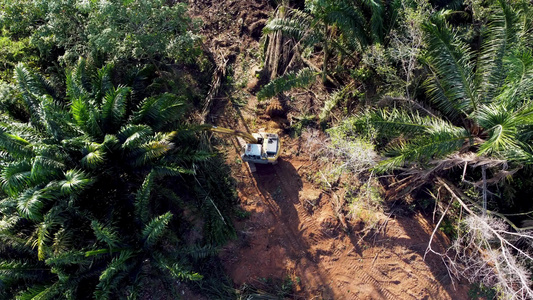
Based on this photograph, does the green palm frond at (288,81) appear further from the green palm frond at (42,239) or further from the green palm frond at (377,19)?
the green palm frond at (42,239)

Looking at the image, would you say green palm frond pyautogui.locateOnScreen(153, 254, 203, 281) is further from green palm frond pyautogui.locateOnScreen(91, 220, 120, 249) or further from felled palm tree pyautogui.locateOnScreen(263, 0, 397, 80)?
felled palm tree pyautogui.locateOnScreen(263, 0, 397, 80)

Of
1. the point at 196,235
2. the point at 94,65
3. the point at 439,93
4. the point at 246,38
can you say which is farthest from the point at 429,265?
the point at 94,65

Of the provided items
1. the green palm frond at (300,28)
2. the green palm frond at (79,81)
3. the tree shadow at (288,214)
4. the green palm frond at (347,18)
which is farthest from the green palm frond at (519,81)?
the green palm frond at (79,81)

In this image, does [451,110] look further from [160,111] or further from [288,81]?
[160,111]

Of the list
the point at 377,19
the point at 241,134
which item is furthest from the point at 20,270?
the point at 377,19

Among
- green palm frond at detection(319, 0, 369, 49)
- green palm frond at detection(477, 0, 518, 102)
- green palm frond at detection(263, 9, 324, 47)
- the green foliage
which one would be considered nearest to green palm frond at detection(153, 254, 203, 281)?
the green foliage
